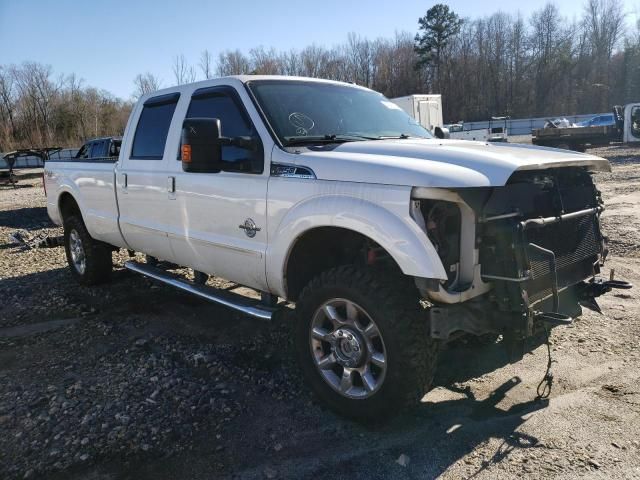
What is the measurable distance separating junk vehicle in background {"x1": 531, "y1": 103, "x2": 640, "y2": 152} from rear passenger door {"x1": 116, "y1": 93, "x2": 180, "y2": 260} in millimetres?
A: 21298

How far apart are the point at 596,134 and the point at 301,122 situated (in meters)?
22.9

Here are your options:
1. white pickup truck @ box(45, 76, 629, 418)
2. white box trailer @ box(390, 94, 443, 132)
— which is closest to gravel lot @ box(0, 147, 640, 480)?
white pickup truck @ box(45, 76, 629, 418)

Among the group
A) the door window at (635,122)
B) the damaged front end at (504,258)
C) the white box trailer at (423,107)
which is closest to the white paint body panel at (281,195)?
the damaged front end at (504,258)

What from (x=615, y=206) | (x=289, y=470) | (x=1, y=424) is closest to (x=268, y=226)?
(x=289, y=470)

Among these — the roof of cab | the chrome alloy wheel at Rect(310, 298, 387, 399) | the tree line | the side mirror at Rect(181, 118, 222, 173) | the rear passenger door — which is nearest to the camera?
the chrome alloy wheel at Rect(310, 298, 387, 399)

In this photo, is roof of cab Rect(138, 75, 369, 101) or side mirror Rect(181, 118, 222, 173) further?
roof of cab Rect(138, 75, 369, 101)

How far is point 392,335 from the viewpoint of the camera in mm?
2906

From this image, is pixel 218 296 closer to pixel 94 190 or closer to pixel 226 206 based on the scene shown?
pixel 226 206

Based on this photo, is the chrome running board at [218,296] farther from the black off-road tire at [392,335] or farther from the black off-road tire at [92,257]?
the black off-road tire at [92,257]

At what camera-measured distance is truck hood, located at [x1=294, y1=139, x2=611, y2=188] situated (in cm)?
273

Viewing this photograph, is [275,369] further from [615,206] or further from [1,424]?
[615,206]

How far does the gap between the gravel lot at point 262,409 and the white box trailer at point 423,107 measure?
18657 mm

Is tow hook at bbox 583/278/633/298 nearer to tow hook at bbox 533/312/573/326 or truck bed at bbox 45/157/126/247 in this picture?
tow hook at bbox 533/312/573/326

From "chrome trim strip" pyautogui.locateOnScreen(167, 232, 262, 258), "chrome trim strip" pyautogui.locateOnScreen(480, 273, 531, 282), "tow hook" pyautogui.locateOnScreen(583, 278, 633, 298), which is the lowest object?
"tow hook" pyautogui.locateOnScreen(583, 278, 633, 298)
